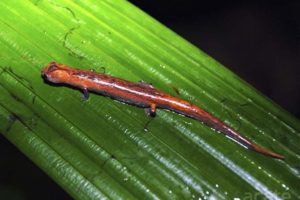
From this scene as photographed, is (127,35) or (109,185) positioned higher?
(127,35)

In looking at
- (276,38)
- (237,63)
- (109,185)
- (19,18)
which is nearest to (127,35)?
(19,18)

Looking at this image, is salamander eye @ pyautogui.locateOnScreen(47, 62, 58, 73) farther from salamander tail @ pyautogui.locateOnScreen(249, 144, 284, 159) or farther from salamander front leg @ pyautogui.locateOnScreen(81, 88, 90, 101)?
salamander tail @ pyautogui.locateOnScreen(249, 144, 284, 159)

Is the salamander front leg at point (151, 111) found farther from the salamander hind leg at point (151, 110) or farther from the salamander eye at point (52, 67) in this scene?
the salamander eye at point (52, 67)

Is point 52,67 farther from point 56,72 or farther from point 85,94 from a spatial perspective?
point 85,94

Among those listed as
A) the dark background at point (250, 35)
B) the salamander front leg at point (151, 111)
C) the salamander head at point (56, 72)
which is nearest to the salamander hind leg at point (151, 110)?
the salamander front leg at point (151, 111)

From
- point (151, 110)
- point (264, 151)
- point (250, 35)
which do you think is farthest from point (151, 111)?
point (250, 35)

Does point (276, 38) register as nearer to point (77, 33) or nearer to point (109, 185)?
point (77, 33)
